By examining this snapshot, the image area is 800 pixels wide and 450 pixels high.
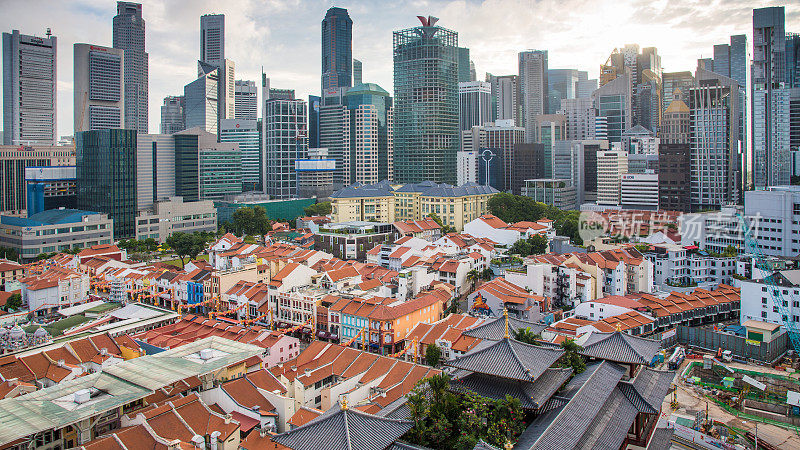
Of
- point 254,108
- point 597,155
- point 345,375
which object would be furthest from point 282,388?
point 254,108

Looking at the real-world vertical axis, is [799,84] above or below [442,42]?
below

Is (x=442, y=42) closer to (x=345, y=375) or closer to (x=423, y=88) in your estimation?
(x=423, y=88)

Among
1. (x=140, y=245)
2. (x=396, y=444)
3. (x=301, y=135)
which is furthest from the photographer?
(x=301, y=135)

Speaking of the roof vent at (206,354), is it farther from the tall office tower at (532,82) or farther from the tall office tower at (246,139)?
the tall office tower at (532,82)

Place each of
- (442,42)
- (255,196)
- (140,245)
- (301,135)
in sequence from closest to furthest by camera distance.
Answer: (140,245) → (255,196) → (442,42) → (301,135)

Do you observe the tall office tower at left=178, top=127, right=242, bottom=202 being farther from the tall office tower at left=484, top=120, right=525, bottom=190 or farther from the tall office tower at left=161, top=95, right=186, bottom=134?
the tall office tower at left=161, top=95, right=186, bottom=134

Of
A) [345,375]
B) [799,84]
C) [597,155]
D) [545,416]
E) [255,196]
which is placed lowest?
[345,375]
